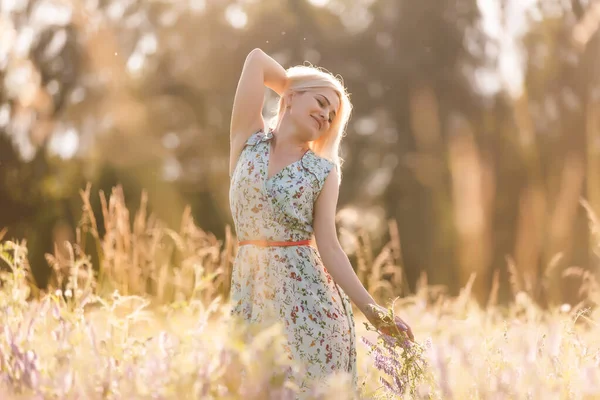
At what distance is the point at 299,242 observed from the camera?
2555mm

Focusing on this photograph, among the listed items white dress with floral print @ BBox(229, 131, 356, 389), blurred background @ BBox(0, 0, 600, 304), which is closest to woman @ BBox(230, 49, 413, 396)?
white dress with floral print @ BBox(229, 131, 356, 389)

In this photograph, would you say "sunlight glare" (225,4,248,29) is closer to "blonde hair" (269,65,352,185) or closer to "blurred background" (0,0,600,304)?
"blurred background" (0,0,600,304)

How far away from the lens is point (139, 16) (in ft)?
37.7

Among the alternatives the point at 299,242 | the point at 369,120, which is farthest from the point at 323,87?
the point at 369,120

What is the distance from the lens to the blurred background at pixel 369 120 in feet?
33.0

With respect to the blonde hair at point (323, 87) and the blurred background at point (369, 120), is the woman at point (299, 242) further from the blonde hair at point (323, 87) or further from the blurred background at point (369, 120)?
the blurred background at point (369, 120)

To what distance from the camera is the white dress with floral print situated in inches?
97.3

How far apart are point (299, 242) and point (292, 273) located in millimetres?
125

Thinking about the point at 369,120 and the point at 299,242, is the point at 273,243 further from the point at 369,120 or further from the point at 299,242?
the point at 369,120

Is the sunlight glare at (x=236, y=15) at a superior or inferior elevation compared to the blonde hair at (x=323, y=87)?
superior

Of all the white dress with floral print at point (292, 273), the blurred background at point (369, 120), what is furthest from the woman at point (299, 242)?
the blurred background at point (369, 120)

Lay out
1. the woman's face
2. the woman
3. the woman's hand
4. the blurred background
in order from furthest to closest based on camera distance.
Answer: the blurred background < the woman's face < the woman < the woman's hand

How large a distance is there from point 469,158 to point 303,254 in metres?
9.34

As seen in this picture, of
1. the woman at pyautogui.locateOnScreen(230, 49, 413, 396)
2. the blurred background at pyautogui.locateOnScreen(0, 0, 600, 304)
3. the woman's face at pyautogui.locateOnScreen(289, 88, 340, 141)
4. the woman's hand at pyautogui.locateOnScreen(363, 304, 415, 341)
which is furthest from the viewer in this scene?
the blurred background at pyautogui.locateOnScreen(0, 0, 600, 304)
